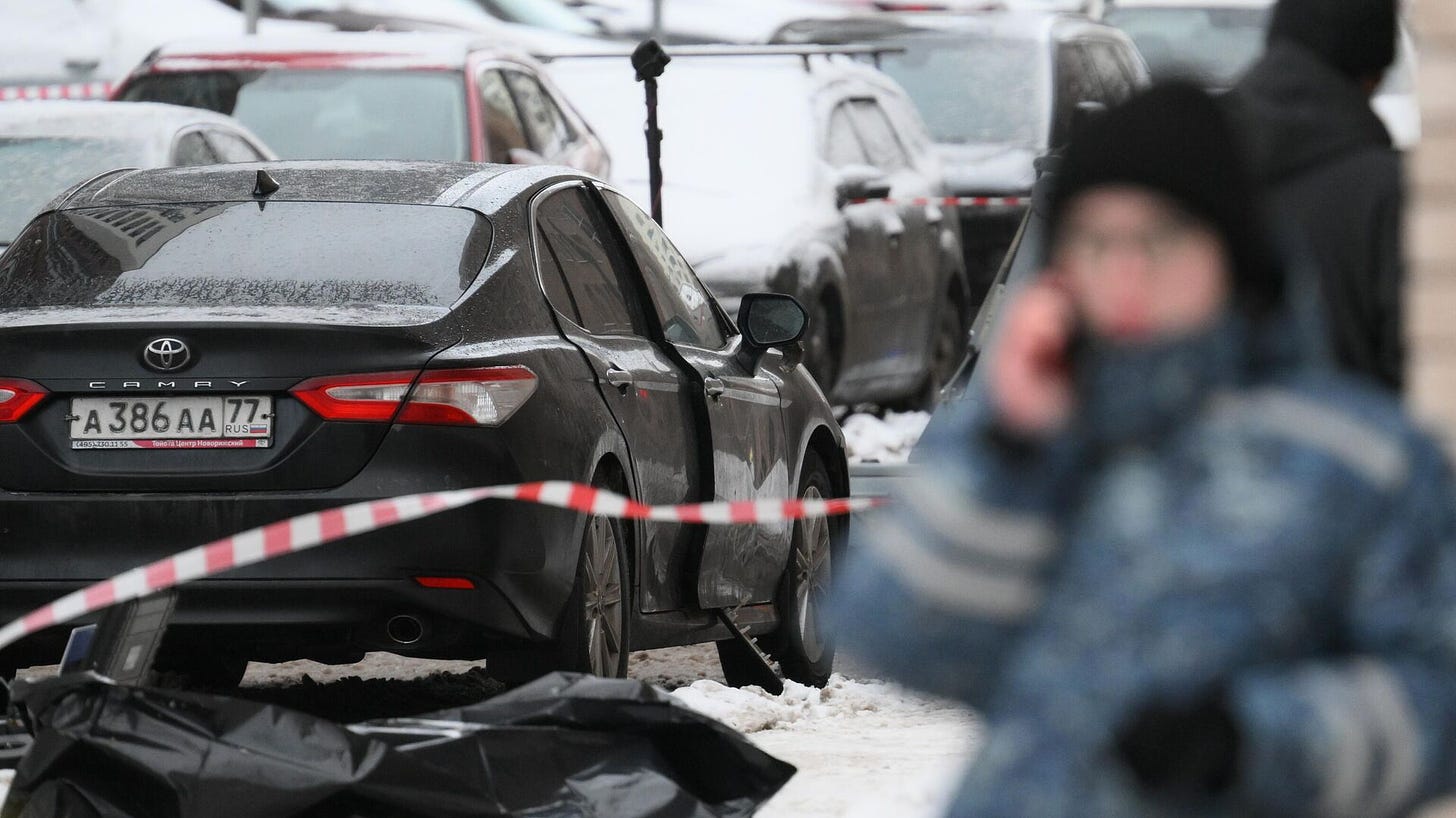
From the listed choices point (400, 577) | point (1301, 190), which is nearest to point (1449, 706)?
point (1301, 190)

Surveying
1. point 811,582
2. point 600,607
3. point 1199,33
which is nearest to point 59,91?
point 1199,33

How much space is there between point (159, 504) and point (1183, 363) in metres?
4.59

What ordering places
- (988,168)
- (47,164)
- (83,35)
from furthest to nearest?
(83,35) < (988,168) < (47,164)

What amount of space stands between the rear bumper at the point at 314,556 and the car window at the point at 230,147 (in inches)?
219

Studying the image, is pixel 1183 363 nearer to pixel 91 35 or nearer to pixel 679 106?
pixel 679 106

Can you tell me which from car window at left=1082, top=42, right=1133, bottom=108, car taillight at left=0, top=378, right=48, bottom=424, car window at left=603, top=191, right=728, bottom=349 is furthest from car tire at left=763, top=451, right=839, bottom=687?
car window at left=1082, top=42, right=1133, bottom=108

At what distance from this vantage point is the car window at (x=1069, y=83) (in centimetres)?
1755

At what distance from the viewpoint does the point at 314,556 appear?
6.39 m

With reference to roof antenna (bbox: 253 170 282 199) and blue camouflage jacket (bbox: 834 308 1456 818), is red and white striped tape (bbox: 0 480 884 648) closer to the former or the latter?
roof antenna (bbox: 253 170 282 199)

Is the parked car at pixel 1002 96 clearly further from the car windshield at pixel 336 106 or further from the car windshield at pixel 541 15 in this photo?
the car windshield at pixel 541 15

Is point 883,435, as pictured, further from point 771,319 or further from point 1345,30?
point 1345,30

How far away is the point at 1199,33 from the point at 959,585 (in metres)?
19.4

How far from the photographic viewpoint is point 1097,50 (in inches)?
727

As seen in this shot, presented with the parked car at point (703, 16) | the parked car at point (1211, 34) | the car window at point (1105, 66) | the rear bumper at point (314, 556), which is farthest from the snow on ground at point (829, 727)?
the parked car at point (703, 16)
